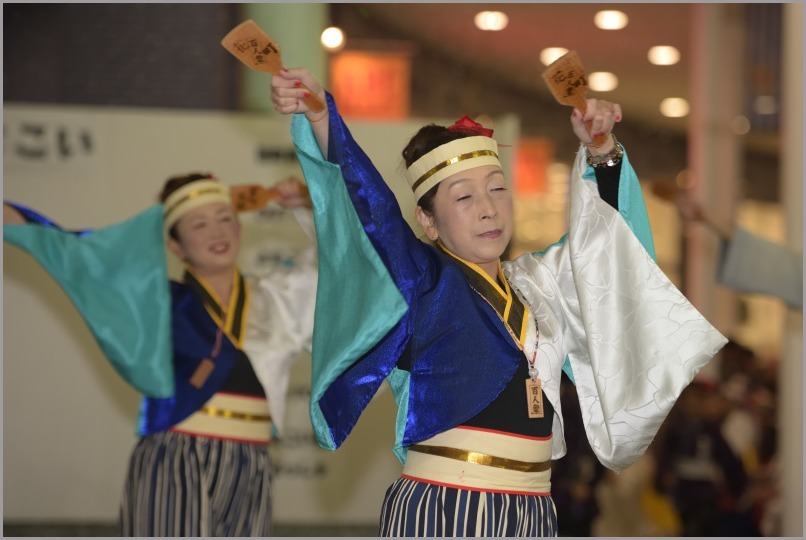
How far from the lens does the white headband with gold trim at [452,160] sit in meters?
2.08

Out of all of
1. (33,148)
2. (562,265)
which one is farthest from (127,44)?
(562,265)

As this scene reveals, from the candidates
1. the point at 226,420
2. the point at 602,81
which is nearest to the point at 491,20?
the point at 602,81

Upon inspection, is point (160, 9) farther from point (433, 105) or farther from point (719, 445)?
point (719, 445)

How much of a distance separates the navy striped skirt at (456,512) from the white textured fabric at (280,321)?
1.08m

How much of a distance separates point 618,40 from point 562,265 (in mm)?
4865

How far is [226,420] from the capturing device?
9.90ft

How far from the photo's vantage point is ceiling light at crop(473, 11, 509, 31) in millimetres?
6293

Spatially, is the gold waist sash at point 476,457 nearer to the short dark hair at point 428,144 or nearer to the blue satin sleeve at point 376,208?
the blue satin sleeve at point 376,208

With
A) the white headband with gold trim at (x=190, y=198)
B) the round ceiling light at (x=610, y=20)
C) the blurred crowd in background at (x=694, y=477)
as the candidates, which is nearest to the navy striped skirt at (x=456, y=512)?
the white headband with gold trim at (x=190, y=198)

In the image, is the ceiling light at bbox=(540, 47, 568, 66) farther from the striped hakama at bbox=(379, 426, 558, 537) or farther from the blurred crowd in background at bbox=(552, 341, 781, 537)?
the striped hakama at bbox=(379, 426, 558, 537)

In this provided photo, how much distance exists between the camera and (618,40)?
22.4 feet

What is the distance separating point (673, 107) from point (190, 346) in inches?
224

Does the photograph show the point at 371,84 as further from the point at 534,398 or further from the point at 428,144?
the point at 534,398

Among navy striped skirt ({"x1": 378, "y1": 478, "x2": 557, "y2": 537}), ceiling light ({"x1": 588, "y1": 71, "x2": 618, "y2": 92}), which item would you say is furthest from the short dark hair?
ceiling light ({"x1": 588, "y1": 71, "x2": 618, "y2": 92})
